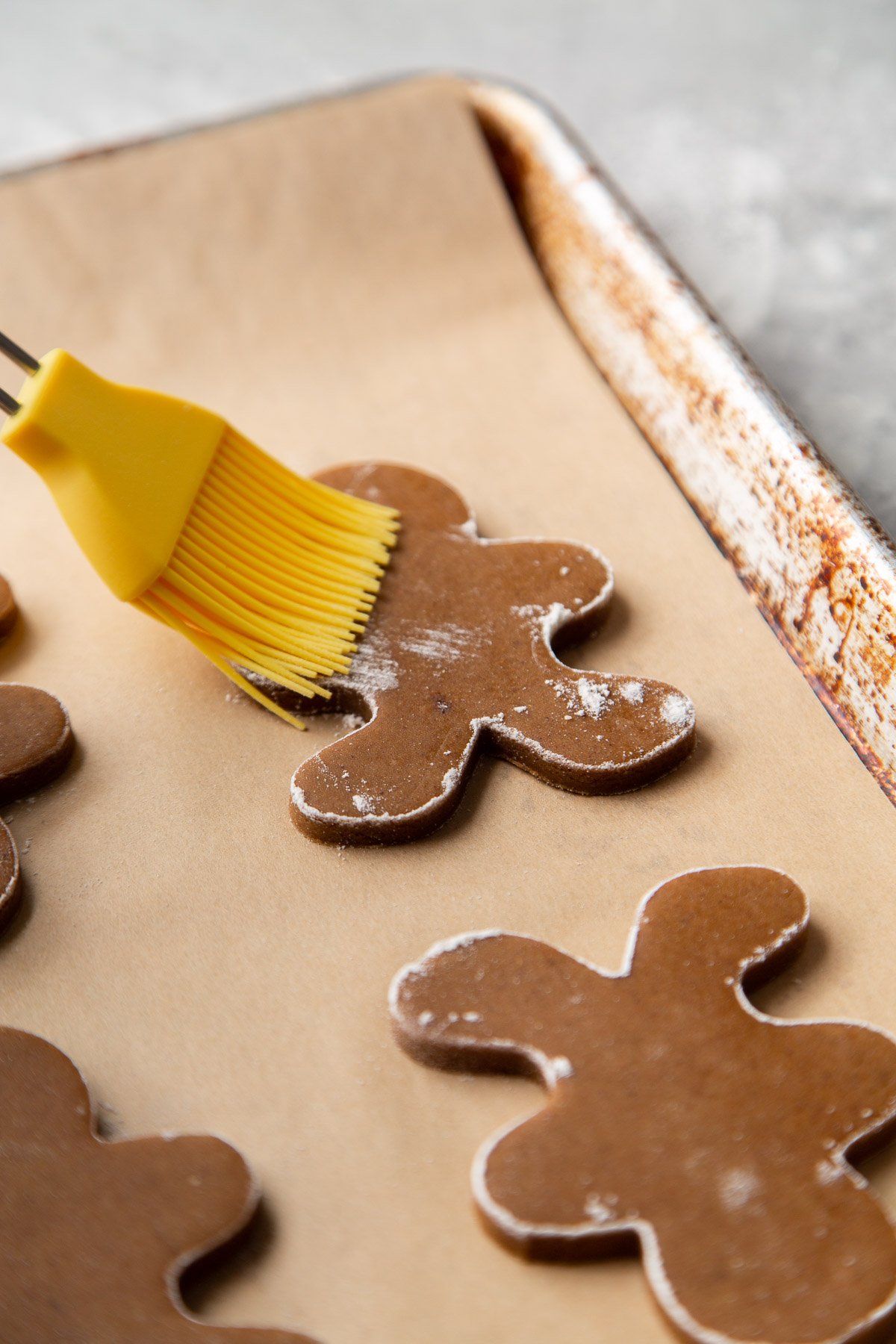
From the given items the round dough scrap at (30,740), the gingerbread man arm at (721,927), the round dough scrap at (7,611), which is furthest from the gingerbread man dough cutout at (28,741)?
the gingerbread man arm at (721,927)

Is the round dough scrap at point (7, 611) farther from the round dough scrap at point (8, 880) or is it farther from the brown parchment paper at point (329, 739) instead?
the round dough scrap at point (8, 880)

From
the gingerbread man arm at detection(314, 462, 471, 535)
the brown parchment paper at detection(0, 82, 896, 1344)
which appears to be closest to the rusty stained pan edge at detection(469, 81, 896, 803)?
the brown parchment paper at detection(0, 82, 896, 1344)

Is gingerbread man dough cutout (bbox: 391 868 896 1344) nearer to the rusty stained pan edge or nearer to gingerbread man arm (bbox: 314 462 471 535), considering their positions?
the rusty stained pan edge

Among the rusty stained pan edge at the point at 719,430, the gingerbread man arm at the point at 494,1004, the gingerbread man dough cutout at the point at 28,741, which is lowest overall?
the gingerbread man dough cutout at the point at 28,741

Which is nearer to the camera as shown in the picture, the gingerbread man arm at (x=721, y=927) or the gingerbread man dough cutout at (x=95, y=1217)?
the gingerbread man dough cutout at (x=95, y=1217)

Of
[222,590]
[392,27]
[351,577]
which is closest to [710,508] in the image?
[351,577]

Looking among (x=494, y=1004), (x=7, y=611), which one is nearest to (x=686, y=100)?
(x=7, y=611)
